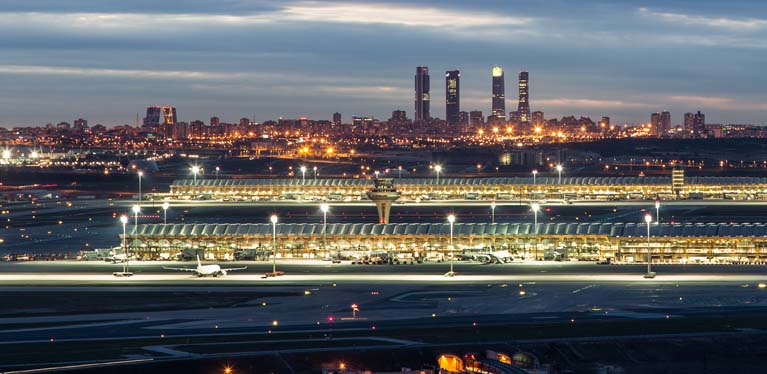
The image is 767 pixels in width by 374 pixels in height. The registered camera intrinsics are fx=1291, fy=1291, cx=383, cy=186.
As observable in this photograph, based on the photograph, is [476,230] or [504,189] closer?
[476,230]

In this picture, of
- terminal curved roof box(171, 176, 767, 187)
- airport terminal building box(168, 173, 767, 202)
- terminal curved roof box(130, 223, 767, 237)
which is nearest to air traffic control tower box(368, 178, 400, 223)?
terminal curved roof box(130, 223, 767, 237)

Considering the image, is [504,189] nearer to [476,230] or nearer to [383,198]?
[383,198]

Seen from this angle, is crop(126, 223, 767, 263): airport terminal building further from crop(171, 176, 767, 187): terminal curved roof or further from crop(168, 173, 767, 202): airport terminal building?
crop(171, 176, 767, 187): terminal curved roof

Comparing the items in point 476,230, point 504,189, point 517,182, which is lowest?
point 504,189

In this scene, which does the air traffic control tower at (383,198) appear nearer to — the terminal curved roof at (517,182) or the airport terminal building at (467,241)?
the airport terminal building at (467,241)

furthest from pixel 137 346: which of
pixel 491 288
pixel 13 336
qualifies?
pixel 491 288

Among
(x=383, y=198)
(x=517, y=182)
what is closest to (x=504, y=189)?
(x=517, y=182)

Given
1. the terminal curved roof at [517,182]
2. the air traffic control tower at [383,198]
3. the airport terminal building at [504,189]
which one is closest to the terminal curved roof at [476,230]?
the air traffic control tower at [383,198]
